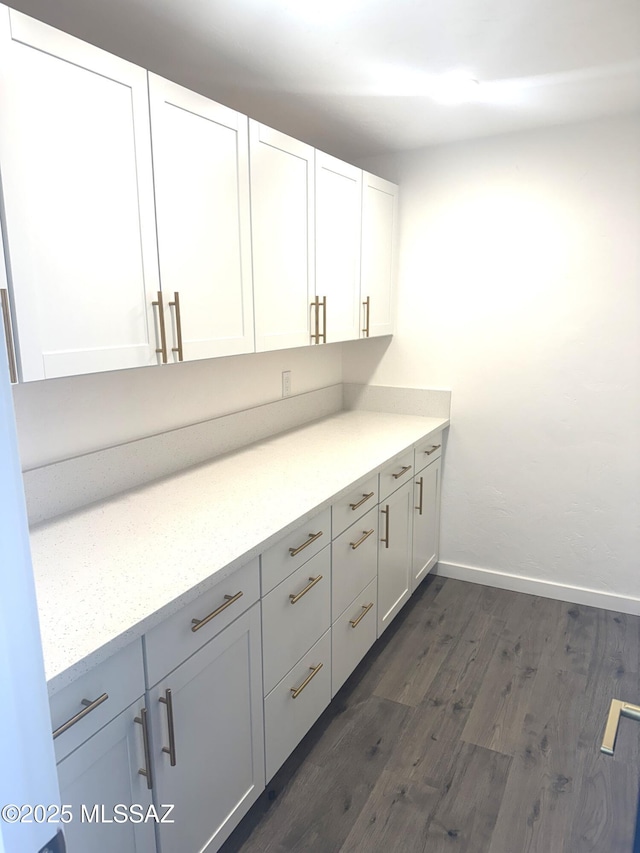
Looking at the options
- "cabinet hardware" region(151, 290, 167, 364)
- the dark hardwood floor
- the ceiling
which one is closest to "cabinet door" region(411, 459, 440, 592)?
the dark hardwood floor

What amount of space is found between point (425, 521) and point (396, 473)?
59 cm

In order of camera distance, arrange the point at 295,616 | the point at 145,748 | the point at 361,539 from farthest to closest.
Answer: the point at 361,539 → the point at 295,616 → the point at 145,748

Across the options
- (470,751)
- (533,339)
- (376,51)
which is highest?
(376,51)

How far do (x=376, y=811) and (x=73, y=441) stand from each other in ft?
4.82

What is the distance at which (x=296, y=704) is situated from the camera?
178 cm

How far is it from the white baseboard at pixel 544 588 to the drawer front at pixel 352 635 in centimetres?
99

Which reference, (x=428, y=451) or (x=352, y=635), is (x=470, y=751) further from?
(x=428, y=451)

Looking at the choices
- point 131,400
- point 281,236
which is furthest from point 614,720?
point 281,236

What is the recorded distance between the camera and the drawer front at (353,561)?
200 centimetres

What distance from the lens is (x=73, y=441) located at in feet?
5.66

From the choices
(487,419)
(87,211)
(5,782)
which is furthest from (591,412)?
(5,782)

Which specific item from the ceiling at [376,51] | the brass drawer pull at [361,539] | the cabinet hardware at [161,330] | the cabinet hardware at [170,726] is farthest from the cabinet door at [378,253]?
the cabinet hardware at [170,726]

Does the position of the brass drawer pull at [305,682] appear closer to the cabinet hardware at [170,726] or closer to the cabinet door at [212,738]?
the cabinet door at [212,738]

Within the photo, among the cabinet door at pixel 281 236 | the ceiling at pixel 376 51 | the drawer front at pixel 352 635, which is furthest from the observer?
the drawer front at pixel 352 635
